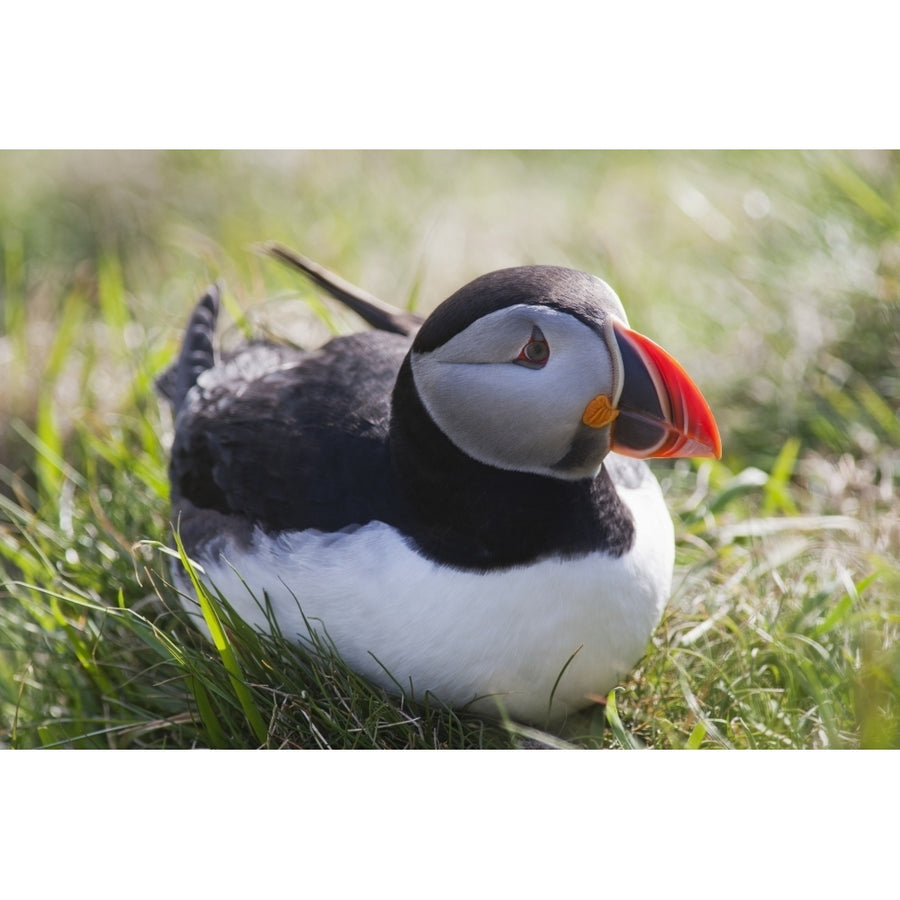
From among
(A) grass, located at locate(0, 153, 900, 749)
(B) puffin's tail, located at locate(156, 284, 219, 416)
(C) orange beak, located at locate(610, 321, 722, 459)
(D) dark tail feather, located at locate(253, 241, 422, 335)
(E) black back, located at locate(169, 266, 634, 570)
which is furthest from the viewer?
(B) puffin's tail, located at locate(156, 284, 219, 416)

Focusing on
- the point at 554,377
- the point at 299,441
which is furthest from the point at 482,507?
the point at 299,441

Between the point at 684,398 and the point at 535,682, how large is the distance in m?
0.80

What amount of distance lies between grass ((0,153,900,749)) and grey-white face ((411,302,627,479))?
67cm

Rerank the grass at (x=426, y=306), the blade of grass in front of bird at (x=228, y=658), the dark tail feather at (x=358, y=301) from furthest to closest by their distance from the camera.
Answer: the dark tail feather at (x=358, y=301), the grass at (x=426, y=306), the blade of grass in front of bird at (x=228, y=658)

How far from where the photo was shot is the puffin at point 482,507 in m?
2.62

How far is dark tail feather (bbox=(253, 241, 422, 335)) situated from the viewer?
377cm

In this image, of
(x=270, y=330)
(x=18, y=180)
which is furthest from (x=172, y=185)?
(x=270, y=330)

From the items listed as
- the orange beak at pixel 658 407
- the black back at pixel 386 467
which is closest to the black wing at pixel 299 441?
the black back at pixel 386 467

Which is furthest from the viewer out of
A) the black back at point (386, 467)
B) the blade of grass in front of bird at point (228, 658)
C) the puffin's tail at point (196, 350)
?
the puffin's tail at point (196, 350)

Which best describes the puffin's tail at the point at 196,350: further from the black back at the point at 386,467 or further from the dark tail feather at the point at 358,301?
the black back at the point at 386,467

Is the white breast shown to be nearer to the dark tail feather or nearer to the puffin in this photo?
the puffin

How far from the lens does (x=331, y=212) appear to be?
598 cm

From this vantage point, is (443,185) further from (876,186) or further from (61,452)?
(61,452)

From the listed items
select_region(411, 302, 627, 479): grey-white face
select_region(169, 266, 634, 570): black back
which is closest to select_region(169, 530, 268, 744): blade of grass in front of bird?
select_region(169, 266, 634, 570): black back
